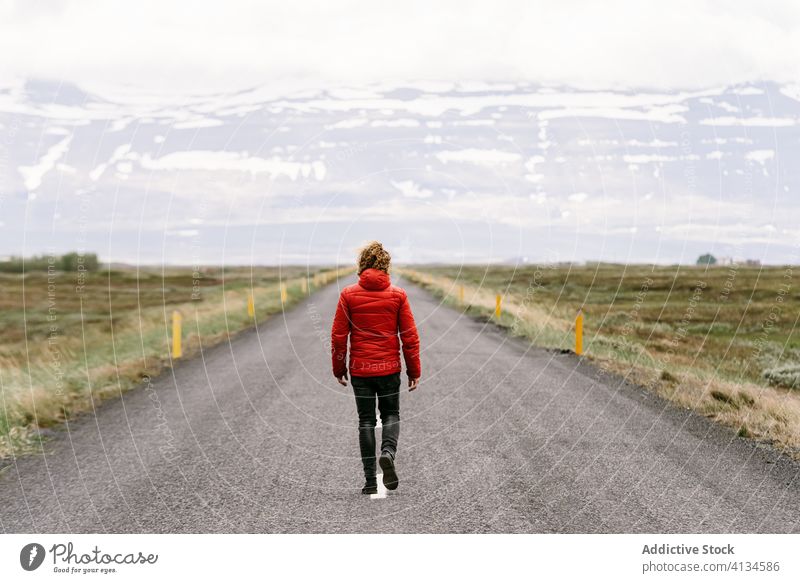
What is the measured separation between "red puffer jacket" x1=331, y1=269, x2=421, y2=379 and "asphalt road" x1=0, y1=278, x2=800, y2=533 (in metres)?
1.26

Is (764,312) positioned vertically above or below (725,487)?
below

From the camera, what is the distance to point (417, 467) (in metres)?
6.66

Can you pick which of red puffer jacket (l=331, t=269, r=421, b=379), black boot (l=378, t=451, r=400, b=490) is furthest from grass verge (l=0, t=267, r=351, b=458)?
black boot (l=378, t=451, r=400, b=490)

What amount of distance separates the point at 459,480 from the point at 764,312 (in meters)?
33.4

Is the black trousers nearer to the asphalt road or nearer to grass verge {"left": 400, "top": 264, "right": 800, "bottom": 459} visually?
the asphalt road

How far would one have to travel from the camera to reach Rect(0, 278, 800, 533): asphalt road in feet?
17.2

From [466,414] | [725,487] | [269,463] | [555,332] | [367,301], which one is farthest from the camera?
[555,332]

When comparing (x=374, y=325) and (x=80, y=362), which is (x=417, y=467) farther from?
(x=80, y=362)

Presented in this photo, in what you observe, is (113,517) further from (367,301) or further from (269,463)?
(367,301)

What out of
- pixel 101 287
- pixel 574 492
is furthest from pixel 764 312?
pixel 101 287

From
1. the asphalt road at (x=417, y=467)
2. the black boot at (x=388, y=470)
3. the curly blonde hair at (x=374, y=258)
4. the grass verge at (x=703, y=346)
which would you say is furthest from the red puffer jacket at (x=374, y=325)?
the asphalt road at (x=417, y=467)

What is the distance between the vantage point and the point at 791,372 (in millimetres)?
15117

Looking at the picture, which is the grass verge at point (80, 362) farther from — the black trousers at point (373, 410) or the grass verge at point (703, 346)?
the grass verge at point (703, 346)

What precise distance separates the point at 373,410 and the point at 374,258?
135cm
